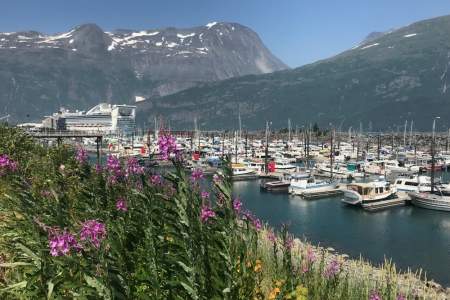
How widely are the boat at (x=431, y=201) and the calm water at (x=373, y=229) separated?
57cm

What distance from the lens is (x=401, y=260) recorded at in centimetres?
3048

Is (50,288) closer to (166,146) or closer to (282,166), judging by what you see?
(166,146)

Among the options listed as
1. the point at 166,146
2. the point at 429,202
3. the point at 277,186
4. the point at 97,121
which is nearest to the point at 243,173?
the point at 277,186

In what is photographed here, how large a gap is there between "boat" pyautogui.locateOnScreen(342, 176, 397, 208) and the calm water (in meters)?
0.96

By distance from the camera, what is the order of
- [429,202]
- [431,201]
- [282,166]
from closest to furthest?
[431,201] < [429,202] < [282,166]

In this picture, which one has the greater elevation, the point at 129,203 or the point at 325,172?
the point at 129,203

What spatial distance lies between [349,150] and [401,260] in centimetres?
7907

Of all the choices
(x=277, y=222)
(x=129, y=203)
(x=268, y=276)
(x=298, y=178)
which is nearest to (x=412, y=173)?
(x=298, y=178)

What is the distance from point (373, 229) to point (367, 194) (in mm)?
9071

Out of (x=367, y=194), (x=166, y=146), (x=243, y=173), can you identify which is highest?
(x=166, y=146)

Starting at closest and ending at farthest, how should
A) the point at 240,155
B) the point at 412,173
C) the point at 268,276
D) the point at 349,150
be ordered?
the point at 268,276
the point at 412,173
the point at 240,155
the point at 349,150

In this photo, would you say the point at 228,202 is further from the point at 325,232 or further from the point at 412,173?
the point at 412,173

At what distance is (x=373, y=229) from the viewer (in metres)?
39.6

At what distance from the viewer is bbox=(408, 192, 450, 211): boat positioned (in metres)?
44.8
